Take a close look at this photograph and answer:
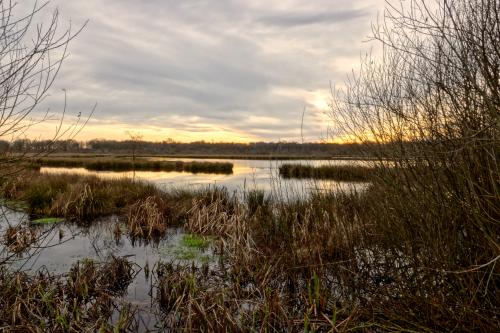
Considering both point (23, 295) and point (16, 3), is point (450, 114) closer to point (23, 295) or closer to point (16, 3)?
point (16, 3)

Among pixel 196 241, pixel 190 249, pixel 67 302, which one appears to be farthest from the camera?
pixel 196 241

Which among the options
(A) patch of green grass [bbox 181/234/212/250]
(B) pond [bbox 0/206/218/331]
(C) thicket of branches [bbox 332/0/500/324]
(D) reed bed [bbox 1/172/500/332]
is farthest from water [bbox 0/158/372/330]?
(C) thicket of branches [bbox 332/0/500/324]

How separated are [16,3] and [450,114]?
4011 mm

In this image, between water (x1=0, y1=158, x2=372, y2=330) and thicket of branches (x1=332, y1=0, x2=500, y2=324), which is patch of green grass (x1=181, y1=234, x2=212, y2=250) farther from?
thicket of branches (x1=332, y1=0, x2=500, y2=324)

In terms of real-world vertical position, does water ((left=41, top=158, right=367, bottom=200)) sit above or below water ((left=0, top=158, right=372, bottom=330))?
above

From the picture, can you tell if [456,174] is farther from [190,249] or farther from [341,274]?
[190,249]

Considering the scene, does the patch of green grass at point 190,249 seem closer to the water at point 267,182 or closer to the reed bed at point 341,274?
the reed bed at point 341,274

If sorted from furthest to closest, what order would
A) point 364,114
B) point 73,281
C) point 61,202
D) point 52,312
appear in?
point 61,202 < point 364,114 < point 73,281 < point 52,312

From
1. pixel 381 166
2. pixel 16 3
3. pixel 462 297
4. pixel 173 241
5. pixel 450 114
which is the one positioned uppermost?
pixel 16 3

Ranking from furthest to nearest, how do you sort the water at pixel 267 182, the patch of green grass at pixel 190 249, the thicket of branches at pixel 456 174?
the water at pixel 267 182, the patch of green grass at pixel 190 249, the thicket of branches at pixel 456 174

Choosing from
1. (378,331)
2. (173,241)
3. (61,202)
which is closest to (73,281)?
(173,241)

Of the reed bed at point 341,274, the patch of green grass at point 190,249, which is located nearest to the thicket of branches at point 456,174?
the reed bed at point 341,274

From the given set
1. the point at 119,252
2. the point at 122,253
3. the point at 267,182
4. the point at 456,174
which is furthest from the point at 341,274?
the point at 267,182

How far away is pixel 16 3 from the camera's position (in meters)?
3.02
